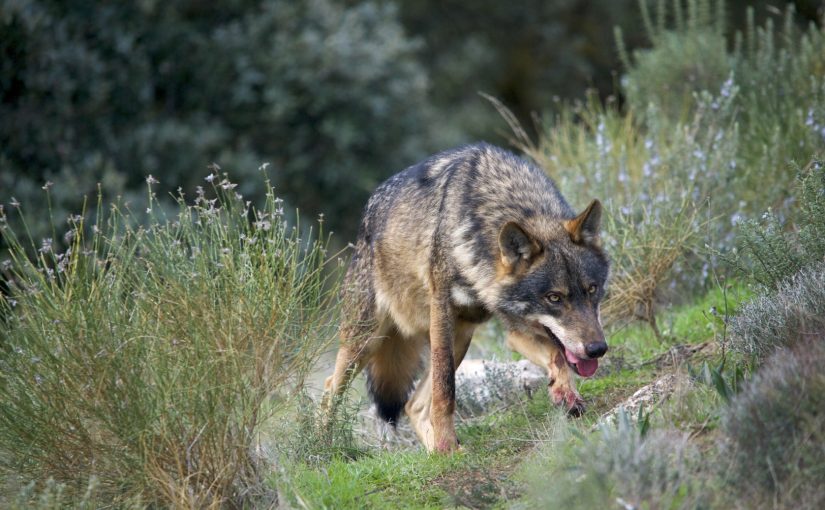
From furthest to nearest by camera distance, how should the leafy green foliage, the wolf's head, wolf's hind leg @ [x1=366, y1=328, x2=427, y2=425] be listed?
the leafy green foliage
wolf's hind leg @ [x1=366, y1=328, x2=427, y2=425]
the wolf's head

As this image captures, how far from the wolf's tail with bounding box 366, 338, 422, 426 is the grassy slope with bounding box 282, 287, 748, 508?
1.65 ft

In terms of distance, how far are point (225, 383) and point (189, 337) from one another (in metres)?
0.30

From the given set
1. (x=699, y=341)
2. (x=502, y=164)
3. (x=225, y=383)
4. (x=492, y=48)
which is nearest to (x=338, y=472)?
(x=225, y=383)

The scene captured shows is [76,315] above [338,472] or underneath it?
above

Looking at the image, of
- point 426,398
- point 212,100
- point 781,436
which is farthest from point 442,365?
point 212,100

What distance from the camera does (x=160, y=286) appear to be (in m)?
5.11

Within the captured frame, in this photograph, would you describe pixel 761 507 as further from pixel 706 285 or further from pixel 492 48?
pixel 492 48

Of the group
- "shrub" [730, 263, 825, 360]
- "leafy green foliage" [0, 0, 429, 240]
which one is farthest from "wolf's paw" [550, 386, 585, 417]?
"leafy green foliage" [0, 0, 429, 240]

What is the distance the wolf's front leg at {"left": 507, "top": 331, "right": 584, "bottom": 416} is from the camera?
235 inches

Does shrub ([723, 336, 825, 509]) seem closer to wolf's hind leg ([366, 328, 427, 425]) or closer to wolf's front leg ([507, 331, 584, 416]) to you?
wolf's front leg ([507, 331, 584, 416])

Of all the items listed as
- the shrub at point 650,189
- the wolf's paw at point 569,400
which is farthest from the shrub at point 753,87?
the wolf's paw at point 569,400

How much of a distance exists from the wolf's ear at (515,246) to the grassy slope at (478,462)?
930mm

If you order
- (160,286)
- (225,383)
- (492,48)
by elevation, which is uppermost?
(160,286)

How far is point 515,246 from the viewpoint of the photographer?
226 inches
